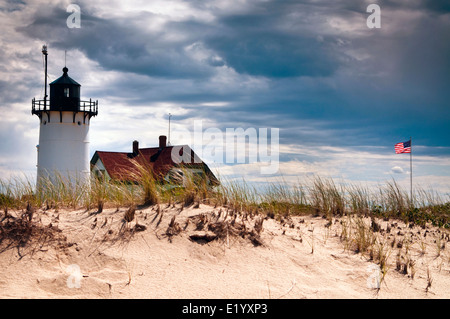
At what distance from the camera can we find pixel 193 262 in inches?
261

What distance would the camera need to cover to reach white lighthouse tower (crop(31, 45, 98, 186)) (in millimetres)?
27250

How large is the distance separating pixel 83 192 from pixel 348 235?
19.8ft

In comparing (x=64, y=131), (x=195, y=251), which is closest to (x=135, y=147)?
(x=64, y=131)

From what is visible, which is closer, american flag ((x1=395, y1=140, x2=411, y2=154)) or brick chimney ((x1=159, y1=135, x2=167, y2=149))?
american flag ((x1=395, y1=140, x2=411, y2=154))

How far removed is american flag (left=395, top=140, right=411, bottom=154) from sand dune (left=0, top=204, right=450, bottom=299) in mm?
10421

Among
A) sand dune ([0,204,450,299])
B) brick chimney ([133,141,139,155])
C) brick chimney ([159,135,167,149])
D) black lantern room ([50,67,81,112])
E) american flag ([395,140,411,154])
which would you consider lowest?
sand dune ([0,204,450,299])

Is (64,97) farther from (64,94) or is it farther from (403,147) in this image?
(403,147)

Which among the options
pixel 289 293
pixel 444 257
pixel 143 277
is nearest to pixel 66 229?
pixel 143 277

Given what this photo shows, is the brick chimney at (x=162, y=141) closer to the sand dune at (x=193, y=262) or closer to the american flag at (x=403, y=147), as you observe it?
the american flag at (x=403, y=147)

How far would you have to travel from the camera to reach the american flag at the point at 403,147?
1802 cm

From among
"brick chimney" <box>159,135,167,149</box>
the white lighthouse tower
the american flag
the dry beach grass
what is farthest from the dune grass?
"brick chimney" <box>159,135,167,149</box>

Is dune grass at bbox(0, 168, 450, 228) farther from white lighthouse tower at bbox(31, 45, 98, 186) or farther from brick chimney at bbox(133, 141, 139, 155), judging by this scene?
brick chimney at bbox(133, 141, 139, 155)

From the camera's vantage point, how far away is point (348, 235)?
8.83 m

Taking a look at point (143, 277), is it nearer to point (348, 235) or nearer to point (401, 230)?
point (348, 235)
